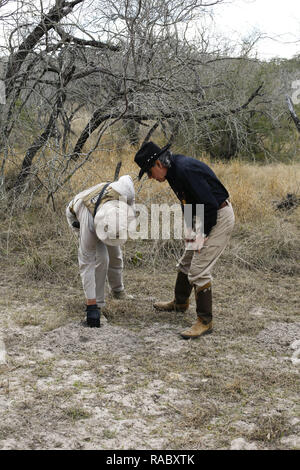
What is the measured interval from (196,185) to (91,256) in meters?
0.99

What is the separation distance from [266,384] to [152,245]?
10.1 ft

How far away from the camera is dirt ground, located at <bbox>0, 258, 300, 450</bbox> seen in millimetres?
2771

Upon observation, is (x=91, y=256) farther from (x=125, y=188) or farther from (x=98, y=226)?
(x=125, y=188)

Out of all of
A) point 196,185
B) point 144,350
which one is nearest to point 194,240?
point 196,185

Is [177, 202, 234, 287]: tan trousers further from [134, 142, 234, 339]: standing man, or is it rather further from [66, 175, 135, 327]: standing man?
[66, 175, 135, 327]: standing man

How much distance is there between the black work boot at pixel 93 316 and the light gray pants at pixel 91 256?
0.28 ft

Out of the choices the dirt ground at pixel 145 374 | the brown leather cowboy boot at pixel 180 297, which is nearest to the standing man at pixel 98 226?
the dirt ground at pixel 145 374

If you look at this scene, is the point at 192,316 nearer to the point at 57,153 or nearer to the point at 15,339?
the point at 15,339

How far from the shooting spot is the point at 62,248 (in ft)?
19.5

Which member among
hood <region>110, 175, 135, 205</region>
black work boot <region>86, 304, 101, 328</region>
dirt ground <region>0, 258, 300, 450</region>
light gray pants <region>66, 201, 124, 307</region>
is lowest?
dirt ground <region>0, 258, 300, 450</region>

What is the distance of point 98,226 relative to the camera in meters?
3.86

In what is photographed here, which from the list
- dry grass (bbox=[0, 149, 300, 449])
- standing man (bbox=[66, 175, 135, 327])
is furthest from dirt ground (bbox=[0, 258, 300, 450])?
standing man (bbox=[66, 175, 135, 327])
